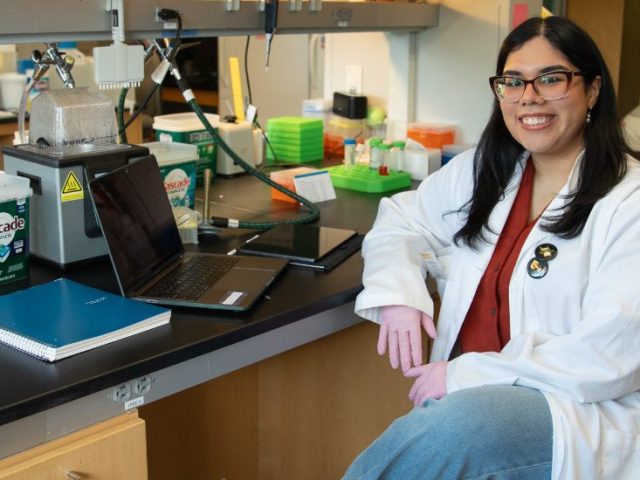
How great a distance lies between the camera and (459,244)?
167 cm

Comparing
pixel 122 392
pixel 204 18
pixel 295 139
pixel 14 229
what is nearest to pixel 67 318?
pixel 122 392

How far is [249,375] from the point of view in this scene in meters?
2.23

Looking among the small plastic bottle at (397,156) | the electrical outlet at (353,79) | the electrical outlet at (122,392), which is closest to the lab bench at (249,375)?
the electrical outlet at (122,392)

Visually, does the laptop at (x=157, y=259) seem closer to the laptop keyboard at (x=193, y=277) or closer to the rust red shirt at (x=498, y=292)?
the laptop keyboard at (x=193, y=277)

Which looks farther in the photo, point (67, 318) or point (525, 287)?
point (525, 287)

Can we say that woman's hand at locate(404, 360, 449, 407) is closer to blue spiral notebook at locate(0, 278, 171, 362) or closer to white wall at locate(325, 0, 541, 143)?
blue spiral notebook at locate(0, 278, 171, 362)

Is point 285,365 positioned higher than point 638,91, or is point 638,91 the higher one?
point 638,91

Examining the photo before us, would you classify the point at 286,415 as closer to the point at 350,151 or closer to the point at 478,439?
the point at 350,151

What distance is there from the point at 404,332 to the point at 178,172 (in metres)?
0.67

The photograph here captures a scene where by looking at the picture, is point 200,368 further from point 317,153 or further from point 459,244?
point 317,153

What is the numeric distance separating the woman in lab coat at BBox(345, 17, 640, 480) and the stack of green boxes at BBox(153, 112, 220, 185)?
75 centimetres

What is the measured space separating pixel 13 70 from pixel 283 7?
271 centimetres

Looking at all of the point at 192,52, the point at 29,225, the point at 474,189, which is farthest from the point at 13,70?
the point at 474,189

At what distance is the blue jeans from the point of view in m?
1.33
